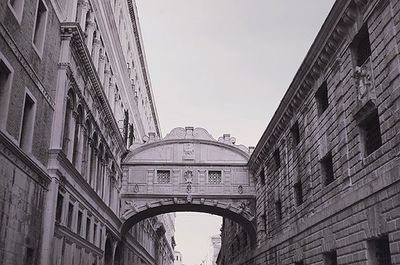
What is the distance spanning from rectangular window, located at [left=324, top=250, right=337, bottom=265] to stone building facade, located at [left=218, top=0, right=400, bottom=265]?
35 millimetres

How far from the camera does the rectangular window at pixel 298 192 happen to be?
73.1 ft

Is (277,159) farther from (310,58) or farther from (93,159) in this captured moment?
(93,159)

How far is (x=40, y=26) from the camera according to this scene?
17031 mm

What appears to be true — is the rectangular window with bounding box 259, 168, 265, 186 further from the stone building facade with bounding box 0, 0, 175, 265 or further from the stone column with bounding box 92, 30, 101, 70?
the stone column with bounding box 92, 30, 101, 70

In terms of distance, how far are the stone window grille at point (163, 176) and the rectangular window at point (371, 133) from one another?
19489 millimetres

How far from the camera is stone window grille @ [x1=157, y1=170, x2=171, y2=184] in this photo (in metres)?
33.6

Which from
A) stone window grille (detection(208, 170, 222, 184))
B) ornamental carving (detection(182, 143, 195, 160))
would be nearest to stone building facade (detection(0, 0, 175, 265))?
ornamental carving (detection(182, 143, 195, 160))

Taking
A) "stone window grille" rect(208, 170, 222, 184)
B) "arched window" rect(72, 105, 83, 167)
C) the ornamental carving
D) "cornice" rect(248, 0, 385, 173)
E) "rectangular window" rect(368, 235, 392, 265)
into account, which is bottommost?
"rectangular window" rect(368, 235, 392, 265)

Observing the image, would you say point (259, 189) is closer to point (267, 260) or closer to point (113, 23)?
point (267, 260)

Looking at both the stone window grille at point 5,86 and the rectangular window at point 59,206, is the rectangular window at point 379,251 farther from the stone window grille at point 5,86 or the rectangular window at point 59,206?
the rectangular window at point 59,206

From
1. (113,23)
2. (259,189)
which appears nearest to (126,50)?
(113,23)

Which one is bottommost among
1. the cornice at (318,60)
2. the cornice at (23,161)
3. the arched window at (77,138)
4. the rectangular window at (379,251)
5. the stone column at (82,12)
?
the rectangular window at (379,251)

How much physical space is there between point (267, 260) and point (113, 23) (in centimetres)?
1594

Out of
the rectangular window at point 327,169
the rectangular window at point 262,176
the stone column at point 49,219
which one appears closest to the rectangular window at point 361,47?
the rectangular window at point 327,169
